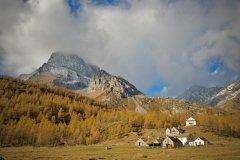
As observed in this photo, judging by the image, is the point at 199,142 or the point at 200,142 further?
the point at 199,142

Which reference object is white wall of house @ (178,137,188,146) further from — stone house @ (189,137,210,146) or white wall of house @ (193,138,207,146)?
white wall of house @ (193,138,207,146)

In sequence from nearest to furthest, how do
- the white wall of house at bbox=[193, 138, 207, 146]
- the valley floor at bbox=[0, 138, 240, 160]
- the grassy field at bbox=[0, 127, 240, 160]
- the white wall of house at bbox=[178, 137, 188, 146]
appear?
the valley floor at bbox=[0, 138, 240, 160]
the grassy field at bbox=[0, 127, 240, 160]
the white wall of house at bbox=[193, 138, 207, 146]
the white wall of house at bbox=[178, 137, 188, 146]

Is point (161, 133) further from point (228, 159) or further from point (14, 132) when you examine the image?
point (228, 159)

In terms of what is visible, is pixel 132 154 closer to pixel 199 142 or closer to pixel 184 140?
pixel 199 142

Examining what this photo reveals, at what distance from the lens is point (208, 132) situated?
196000 mm

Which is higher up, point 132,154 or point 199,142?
point 199,142

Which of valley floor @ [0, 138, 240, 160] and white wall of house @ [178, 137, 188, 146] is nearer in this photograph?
valley floor @ [0, 138, 240, 160]

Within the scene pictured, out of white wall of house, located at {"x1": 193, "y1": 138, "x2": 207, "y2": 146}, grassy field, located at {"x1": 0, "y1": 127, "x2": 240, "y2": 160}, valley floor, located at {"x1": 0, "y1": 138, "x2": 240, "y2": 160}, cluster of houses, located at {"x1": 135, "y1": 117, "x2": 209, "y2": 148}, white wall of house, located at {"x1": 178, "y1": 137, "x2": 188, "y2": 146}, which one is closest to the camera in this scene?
valley floor, located at {"x1": 0, "y1": 138, "x2": 240, "y2": 160}

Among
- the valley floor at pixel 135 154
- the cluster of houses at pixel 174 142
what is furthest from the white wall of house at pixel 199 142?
the valley floor at pixel 135 154

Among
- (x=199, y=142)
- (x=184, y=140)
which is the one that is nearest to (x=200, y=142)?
(x=199, y=142)

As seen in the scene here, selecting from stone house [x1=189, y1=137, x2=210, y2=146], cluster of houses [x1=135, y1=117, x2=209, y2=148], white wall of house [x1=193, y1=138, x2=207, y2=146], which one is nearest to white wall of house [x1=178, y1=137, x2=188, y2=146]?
cluster of houses [x1=135, y1=117, x2=209, y2=148]

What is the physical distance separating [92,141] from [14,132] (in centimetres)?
4242

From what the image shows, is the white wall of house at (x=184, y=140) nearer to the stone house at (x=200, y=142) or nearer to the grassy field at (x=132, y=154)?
the stone house at (x=200, y=142)

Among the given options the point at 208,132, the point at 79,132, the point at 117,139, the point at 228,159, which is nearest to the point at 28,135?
the point at 79,132
